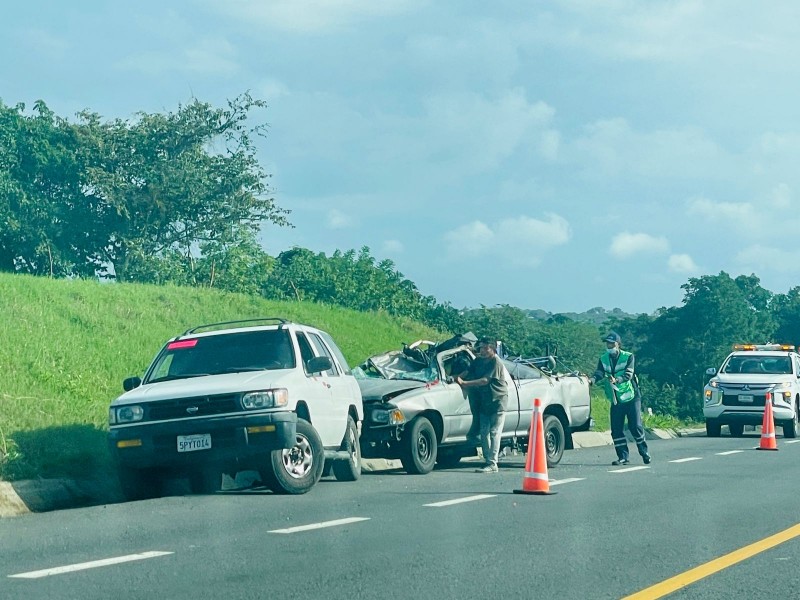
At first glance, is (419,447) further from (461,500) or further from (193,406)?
(193,406)

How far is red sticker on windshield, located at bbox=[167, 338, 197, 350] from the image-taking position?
14.6 m

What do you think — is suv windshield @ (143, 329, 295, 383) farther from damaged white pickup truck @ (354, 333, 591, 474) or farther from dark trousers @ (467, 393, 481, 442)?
dark trousers @ (467, 393, 481, 442)

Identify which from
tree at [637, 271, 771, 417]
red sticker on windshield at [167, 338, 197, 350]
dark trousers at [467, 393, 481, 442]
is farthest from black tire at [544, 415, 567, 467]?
tree at [637, 271, 771, 417]

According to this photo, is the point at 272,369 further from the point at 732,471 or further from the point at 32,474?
the point at 732,471

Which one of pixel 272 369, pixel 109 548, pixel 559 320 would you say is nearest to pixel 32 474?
pixel 272 369

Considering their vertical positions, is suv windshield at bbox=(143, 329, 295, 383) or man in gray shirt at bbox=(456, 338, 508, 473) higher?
suv windshield at bbox=(143, 329, 295, 383)

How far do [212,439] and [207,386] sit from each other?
629 millimetres

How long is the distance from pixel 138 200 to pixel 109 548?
41.1m

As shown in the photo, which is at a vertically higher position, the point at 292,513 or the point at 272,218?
the point at 272,218

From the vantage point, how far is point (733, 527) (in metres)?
10.7

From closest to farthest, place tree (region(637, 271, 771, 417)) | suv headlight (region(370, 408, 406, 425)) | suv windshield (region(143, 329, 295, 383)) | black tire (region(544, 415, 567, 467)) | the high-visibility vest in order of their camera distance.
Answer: suv windshield (region(143, 329, 295, 383))
suv headlight (region(370, 408, 406, 425))
the high-visibility vest
black tire (region(544, 415, 567, 467))
tree (region(637, 271, 771, 417))

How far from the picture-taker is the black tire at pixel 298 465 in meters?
13.2

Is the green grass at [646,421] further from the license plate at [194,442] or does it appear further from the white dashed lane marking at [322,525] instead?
the white dashed lane marking at [322,525]

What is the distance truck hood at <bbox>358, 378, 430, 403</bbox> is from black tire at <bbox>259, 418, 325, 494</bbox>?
8.24ft
